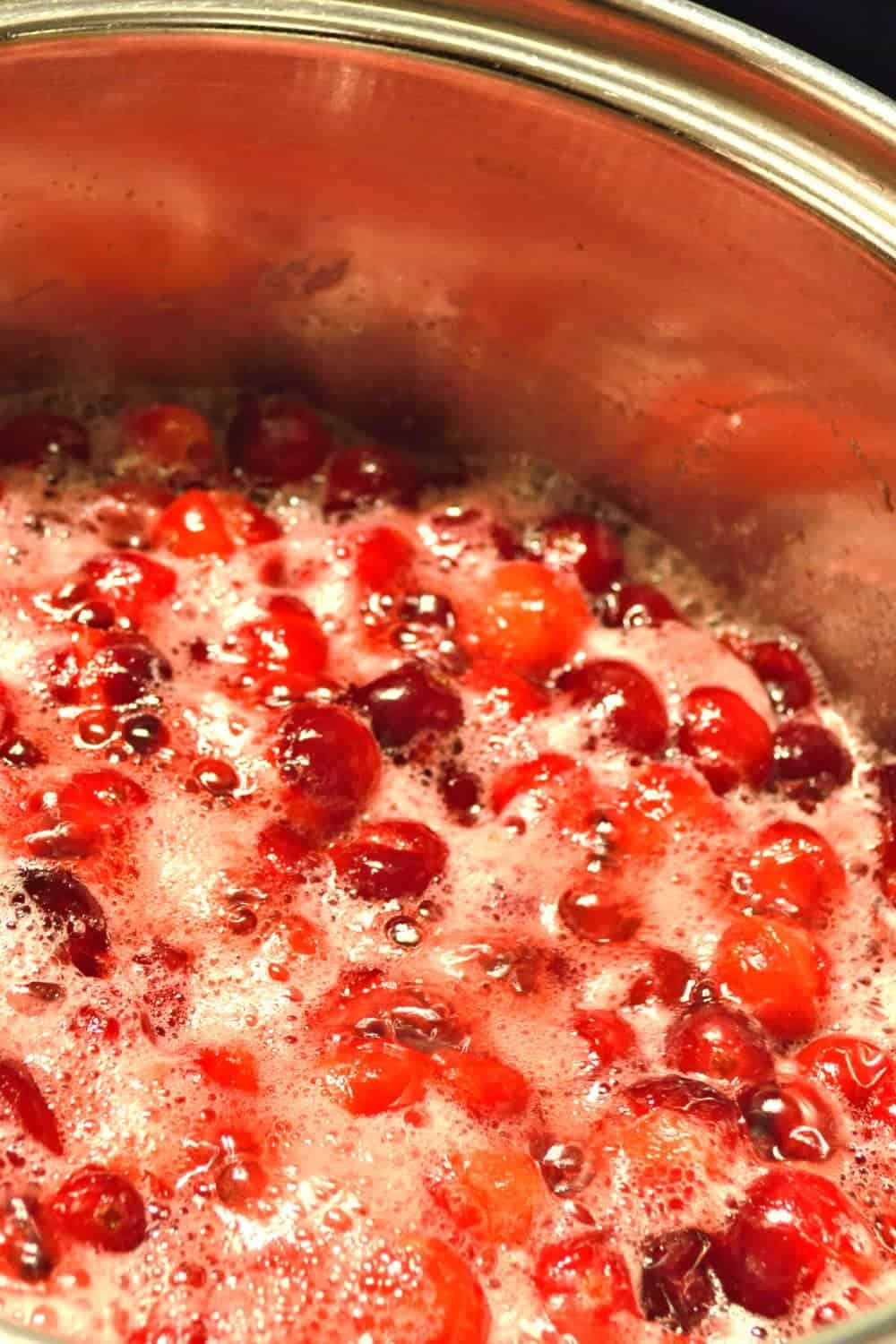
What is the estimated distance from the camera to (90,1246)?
97 cm

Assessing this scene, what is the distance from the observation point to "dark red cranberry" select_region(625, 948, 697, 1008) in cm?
120

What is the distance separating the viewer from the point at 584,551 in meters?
1.49

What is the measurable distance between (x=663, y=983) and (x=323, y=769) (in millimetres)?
323

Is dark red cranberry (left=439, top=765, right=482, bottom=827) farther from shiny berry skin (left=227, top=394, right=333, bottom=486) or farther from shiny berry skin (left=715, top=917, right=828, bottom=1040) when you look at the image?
shiny berry skin (left=227, top=394, right=333, bottom=486)

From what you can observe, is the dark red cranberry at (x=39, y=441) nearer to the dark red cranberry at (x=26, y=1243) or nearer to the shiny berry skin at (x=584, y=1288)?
the dark red cranberry at (x=26, y=1243)

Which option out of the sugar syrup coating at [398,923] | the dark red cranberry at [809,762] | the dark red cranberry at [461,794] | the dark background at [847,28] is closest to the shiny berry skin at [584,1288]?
the sugar syrup coating at [398,923]

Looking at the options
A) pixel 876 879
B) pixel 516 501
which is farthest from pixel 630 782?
pixel 516 501

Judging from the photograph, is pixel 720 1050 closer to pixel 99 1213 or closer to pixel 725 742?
pixel 725 742

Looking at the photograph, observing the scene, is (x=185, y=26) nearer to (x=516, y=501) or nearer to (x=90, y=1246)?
(x=516, y=501)

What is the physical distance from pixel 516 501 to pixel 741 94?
45 centimetres

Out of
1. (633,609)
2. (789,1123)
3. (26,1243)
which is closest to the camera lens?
(26,1243)

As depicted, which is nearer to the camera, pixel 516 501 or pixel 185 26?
pixel 185 26

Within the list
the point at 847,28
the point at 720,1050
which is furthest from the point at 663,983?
the point at 847,28

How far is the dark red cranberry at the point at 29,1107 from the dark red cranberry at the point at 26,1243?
0.18 feet
